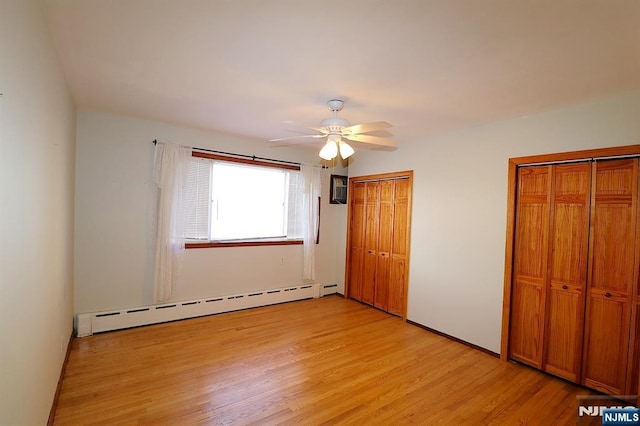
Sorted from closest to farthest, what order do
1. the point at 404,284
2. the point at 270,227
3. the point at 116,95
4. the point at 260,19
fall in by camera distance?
the point at 260,19, the point at 116,95, the point at 404,284, the point at 270,227

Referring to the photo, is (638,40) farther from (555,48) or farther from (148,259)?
(148,259)

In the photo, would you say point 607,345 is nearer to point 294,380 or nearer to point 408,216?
point 408,216

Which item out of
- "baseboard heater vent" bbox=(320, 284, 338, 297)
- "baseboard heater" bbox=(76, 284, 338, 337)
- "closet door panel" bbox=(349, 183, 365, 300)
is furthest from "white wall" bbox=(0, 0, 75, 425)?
"closet door panel" bbox=(349, 183, 365, 300)

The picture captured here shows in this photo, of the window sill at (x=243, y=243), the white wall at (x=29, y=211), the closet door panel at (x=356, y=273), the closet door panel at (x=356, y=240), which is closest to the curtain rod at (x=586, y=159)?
the closet door panel at (x=356, y=240)

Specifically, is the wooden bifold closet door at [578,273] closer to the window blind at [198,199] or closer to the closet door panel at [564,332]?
the closet door panel at [564,332]

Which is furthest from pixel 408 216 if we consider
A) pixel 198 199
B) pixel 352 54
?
pixel 198 199

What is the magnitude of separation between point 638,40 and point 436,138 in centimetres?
220

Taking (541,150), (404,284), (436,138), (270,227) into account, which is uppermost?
(436,138)

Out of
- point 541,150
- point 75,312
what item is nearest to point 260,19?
point 541,150

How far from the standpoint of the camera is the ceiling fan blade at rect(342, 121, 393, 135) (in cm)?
238

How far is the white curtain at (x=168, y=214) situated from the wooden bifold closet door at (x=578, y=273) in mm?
3779

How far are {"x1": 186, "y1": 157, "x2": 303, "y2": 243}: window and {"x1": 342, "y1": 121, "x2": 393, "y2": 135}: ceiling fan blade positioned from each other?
2.16 m

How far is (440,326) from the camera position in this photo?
3809mm

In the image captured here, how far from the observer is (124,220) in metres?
3.61
